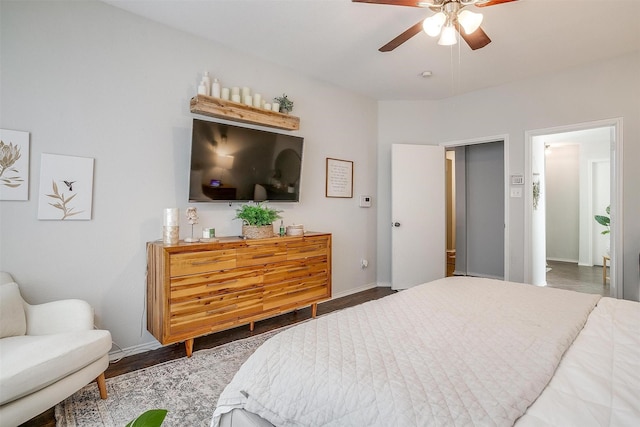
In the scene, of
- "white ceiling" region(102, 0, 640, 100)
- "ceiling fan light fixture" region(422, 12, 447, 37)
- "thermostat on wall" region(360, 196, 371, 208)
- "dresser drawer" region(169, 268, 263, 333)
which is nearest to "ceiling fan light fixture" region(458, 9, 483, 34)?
"ceiling fan light fixture" region(422, 12, 447, 37)

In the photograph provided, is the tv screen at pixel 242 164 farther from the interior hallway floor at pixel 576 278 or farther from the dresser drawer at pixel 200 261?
the interior hallway floor at pixel 576 278

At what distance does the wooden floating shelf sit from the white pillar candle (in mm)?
909

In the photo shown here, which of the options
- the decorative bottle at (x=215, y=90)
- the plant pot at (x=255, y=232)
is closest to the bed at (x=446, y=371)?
the plant pot at (x=255, y=232)

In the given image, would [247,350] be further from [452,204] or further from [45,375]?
[452,204]

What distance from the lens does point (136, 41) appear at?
250 cm

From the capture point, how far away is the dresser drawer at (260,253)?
2.61m

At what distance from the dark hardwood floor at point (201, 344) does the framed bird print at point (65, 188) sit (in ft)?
3.69

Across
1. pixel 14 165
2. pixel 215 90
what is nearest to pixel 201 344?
pixel 14 165

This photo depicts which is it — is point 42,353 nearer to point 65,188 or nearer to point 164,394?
point 164,394

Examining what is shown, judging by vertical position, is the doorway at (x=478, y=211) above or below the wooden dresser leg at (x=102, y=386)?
above

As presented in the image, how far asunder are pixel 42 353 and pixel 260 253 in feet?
4.94

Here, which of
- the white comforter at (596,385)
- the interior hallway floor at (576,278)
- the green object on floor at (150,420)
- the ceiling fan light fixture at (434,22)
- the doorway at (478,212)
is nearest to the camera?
the green object on floor at (150,420)

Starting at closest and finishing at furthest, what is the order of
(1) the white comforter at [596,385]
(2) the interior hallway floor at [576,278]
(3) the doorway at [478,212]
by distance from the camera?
(1) the white comforter at [596,385], (2) the interior hallway floor at [576,278], (3) the doorway at [478,212]

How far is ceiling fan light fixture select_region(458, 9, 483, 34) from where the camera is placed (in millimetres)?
1926
